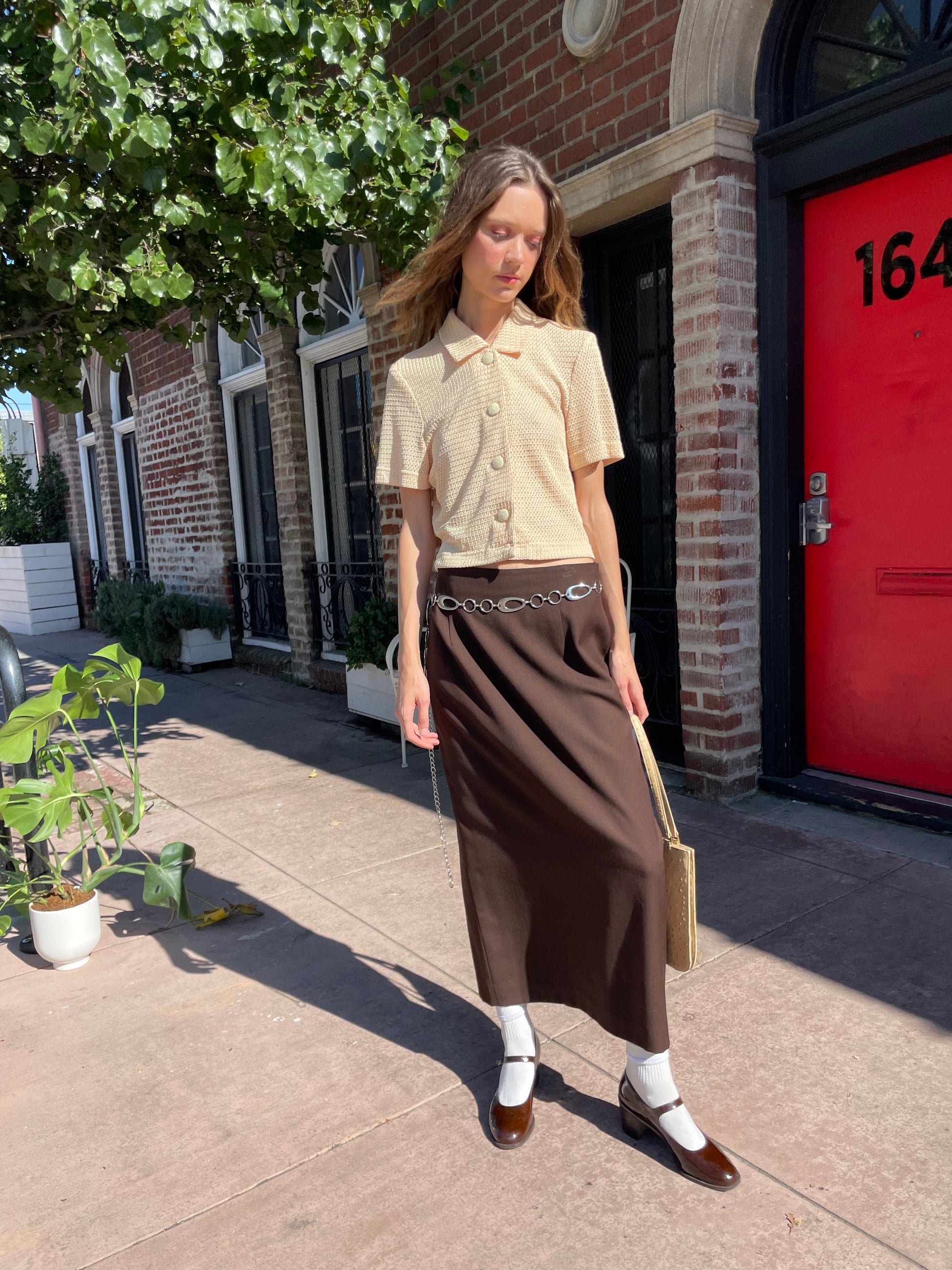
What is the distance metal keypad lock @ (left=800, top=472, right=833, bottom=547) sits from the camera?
153 inches

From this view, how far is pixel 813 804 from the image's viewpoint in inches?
156

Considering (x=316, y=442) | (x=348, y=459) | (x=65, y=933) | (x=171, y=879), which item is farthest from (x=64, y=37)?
(x=316, y=442)

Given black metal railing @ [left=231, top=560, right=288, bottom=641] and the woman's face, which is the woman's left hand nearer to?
the woman's face

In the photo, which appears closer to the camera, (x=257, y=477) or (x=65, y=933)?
(x=65, y=933)

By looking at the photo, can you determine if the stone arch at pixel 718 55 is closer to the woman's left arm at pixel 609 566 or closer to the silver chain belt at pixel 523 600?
the woman's left arm at pixel 609 566

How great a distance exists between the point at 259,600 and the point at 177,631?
2.95 ft

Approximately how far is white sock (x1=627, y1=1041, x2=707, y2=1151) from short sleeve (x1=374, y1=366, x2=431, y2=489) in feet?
4.24

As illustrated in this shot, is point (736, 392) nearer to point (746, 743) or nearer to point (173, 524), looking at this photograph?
point (746, 743)

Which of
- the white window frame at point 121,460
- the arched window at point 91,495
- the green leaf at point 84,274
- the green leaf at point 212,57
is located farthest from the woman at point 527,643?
the arched window at point 91,495

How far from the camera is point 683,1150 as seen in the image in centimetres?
194

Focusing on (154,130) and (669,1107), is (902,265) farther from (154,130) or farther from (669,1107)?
(669,1107)

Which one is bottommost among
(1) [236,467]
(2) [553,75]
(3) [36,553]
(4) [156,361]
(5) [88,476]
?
(3) [36,553]

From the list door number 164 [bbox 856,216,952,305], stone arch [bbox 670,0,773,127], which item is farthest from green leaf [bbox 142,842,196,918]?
stone arch [bbox 670,0,773,127]

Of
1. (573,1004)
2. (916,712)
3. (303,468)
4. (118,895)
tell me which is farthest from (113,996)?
(303,468)
